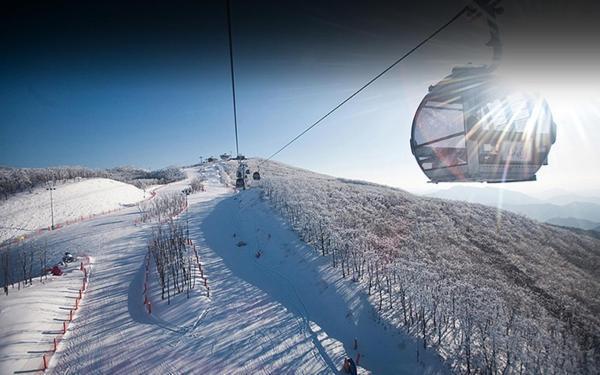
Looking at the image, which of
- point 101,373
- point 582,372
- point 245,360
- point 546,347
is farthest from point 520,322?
point 101,373

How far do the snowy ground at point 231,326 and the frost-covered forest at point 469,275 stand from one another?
122 centimetres

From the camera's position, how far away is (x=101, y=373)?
8562 mm

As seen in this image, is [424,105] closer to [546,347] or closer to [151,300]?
[546,347]

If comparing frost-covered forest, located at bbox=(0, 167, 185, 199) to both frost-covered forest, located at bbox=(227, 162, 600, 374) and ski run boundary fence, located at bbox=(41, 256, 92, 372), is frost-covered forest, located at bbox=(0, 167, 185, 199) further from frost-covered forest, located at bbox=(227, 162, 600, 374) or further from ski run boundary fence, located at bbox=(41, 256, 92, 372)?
frost-covered forest, located at bbox=(227, 162, 600, 374)

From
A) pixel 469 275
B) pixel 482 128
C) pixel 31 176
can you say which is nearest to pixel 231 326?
pixel 482 128

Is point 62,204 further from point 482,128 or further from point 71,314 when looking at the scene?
point 482,128

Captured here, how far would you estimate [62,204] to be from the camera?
134ft

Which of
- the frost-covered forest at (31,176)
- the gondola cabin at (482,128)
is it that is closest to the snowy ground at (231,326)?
the gondola cabin at (482,128)

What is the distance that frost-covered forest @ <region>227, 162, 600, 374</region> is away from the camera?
9089 mm

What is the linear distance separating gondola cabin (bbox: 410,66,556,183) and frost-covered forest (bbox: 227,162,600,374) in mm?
6143

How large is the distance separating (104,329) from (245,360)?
6.69m

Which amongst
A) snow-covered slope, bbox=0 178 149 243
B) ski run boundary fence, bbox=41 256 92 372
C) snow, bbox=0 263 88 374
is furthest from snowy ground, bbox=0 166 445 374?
snow-covered slope, bbox=0 178 149 243

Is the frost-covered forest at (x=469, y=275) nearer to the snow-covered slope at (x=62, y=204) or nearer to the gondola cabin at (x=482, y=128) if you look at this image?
the gondola cabin at (x=482, y=128)

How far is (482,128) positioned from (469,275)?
12.8 m
